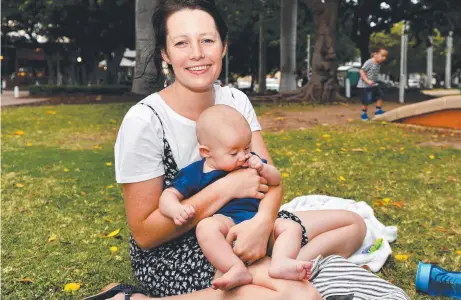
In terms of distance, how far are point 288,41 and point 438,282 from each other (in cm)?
1910

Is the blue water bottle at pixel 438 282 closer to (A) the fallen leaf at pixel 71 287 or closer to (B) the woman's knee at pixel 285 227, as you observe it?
(B) the woman's knee at pixel 285 227

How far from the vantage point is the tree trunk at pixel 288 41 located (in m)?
21.6

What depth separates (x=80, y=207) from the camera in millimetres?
5848

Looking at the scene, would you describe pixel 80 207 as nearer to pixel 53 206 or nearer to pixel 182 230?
pixel 53 206

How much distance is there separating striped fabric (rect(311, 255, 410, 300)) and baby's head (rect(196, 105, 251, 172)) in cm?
79

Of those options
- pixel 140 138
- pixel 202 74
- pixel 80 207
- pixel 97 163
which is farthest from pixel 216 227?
pixel 97 163

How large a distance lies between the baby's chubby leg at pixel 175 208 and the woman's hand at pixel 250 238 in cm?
20

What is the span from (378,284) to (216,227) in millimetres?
953

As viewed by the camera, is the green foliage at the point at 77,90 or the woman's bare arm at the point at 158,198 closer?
the woman's bare arm at the point at 158,198

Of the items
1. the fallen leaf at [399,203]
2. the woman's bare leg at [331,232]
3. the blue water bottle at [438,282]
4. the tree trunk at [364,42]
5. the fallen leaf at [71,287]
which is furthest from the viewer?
the tree trunk at [364,42]

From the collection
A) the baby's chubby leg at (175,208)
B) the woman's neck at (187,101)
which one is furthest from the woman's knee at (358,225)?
the baby's chubby leg at (175,208)

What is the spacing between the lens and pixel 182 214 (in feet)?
8.04

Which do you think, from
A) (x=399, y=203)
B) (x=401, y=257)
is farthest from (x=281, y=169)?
(x=401, y=257)

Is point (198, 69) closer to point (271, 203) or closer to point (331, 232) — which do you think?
point (271, 203)
